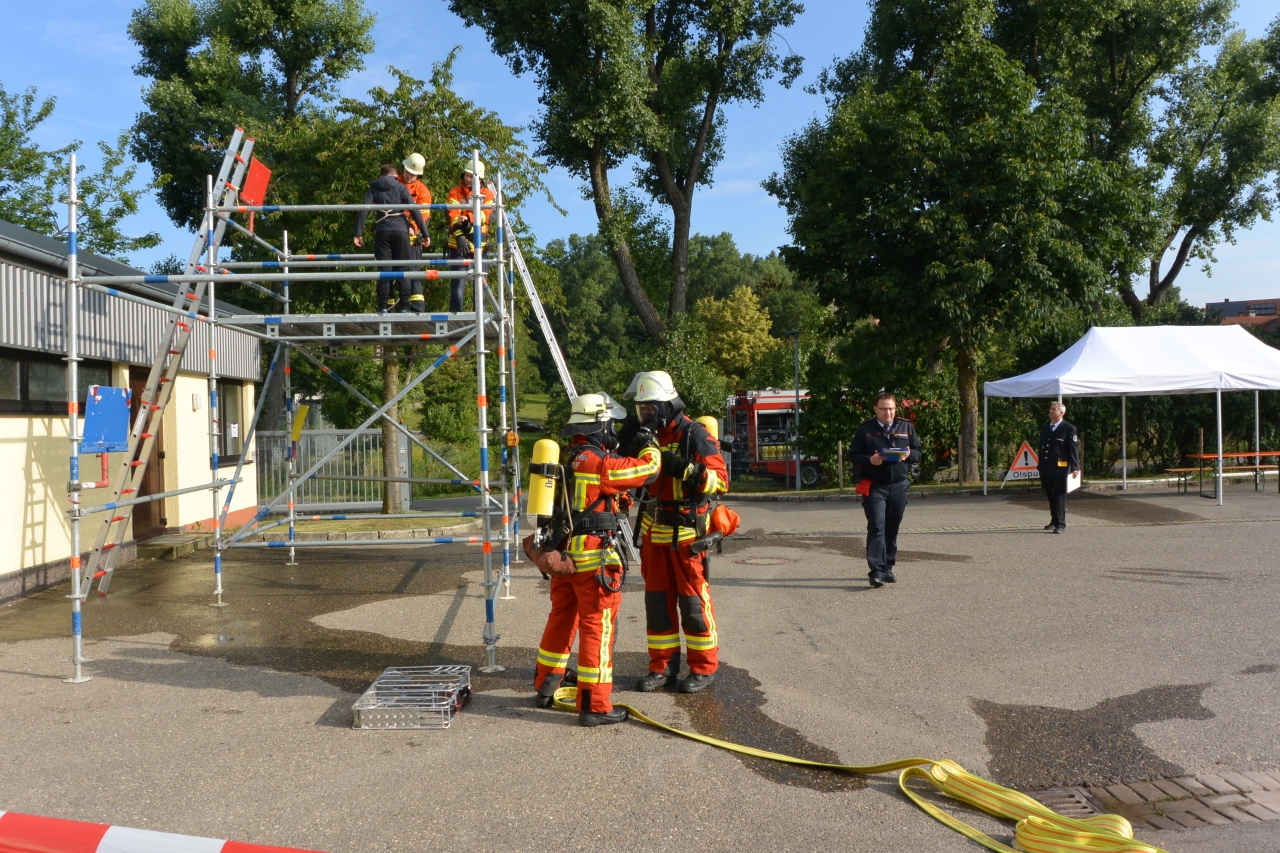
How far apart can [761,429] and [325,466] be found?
12.2 meters

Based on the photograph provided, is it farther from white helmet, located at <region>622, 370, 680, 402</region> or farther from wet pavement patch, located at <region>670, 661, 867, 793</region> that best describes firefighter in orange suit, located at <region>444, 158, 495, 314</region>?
wet pavement patch, located at <region>670, 661, 867, 793</region>

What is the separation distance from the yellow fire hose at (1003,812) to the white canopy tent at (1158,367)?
39.8 feet

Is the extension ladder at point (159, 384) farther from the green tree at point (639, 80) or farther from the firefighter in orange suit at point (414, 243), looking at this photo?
the green tree at point (639, 80)

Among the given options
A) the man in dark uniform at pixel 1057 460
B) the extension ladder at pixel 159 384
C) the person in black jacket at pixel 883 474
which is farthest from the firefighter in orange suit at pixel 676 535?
the man in dark uniform at pixel 1057 460

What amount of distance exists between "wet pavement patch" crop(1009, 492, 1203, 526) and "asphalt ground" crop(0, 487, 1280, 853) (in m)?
3.43

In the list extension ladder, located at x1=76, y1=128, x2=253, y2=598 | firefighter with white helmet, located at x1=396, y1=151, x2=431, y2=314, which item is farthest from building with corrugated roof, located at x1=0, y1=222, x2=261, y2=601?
firefighter with white helmet, located at x1=396, y1=151, x2=431, y2=314

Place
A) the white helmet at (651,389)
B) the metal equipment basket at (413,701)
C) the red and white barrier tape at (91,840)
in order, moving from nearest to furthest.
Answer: the red and white barrier tape at (91,840) < the metal equipment basket at (413,701) < the white helmet at (651,389)

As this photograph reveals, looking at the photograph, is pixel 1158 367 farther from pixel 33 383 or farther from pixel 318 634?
pixel 33 383

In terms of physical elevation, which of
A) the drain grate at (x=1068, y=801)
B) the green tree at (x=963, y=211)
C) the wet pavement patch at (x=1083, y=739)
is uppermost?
the green tree at (x=963, y=211)

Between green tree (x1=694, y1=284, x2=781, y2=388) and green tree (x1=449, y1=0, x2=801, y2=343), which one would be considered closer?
green tree (x1=449, y1=0, x2=801, y2=343)

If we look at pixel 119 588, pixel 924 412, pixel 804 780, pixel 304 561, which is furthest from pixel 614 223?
pixel 804 780

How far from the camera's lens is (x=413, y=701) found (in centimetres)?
520

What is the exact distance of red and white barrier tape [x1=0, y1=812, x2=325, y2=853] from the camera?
9.53ft

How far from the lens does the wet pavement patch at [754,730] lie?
4.37m
